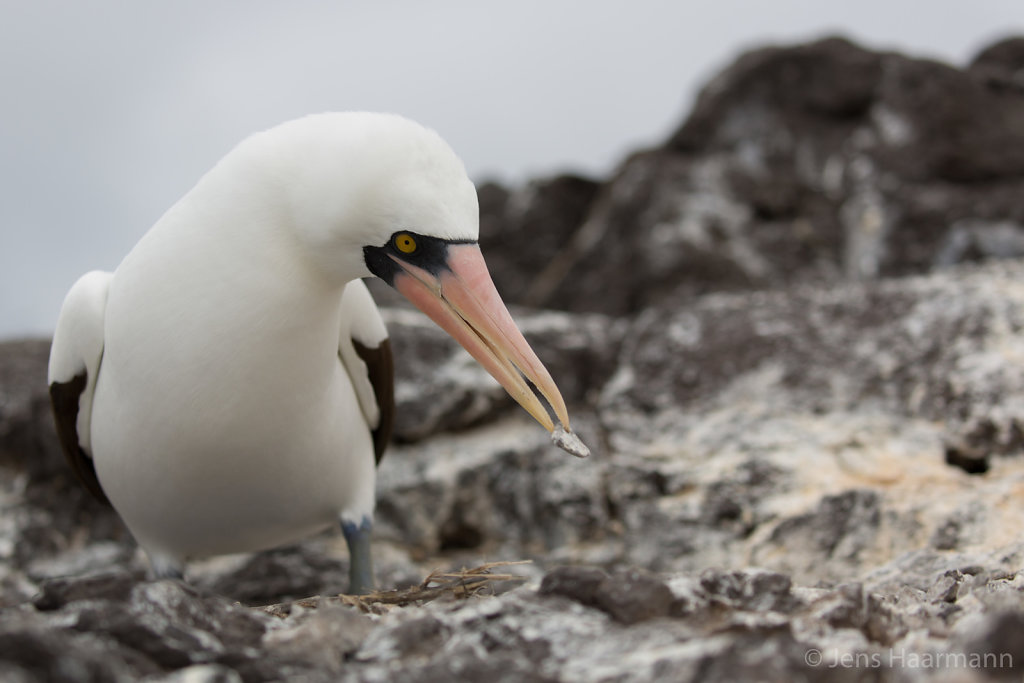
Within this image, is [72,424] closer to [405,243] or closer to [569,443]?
[405,243]

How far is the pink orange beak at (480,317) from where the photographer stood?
2.79 metres

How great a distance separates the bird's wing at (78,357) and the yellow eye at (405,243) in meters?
1.39

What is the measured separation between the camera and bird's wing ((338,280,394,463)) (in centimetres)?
392

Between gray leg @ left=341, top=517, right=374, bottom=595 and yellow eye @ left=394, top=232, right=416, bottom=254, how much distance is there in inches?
67.3

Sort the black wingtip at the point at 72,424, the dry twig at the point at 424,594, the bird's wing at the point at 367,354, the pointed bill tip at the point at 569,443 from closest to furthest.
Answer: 1. the dry twig at the point at 424,594
2. the pointed bill tip at the point at 569,443
3. the black wingtip at the point at 72,424
4. the bird's wing at the point at 367,354

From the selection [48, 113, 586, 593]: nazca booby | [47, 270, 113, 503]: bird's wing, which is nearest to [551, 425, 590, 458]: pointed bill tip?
[48, 113, 586, 593]: nazca booby

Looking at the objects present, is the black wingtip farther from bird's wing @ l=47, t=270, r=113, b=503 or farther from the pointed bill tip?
the pointed bill tip

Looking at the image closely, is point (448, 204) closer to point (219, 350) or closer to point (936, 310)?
point (219, 350)

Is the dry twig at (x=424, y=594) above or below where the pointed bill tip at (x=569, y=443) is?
below

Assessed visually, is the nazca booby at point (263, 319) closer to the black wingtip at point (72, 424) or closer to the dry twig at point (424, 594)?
the black wingtip at point (72, 424)

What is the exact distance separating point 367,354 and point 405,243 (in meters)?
1.35

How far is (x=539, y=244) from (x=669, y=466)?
5216mm

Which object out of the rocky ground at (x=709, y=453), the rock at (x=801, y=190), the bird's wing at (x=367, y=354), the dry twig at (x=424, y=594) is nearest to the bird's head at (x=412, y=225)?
the dry twig at (x=424, y=594)

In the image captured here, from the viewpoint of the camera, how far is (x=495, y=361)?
2.87 metres
